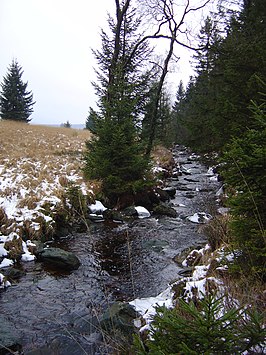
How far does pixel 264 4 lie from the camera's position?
9250 millimetres

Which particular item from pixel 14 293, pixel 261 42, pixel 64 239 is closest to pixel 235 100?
pixel 261 42

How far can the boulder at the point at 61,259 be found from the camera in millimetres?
5508

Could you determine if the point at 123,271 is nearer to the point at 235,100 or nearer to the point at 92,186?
the point at 92,186

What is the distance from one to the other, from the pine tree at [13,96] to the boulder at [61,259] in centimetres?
3145

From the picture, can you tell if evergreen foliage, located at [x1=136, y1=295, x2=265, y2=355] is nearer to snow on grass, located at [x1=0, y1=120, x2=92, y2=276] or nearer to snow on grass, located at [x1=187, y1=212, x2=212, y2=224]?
snow on grass, located at [x1=0, y1=120, x2=92, y2=276]

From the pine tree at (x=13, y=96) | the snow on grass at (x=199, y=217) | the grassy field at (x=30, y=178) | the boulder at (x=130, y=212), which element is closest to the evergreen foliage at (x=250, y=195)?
the grassy field at (x=30, y=178)

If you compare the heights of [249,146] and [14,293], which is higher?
[249,146]

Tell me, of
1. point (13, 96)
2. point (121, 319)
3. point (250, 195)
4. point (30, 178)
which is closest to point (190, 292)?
point (121, 319)

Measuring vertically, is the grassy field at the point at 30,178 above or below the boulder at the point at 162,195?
above

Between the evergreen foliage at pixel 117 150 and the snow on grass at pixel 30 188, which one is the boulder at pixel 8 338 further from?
the evergreen foliage at pixel 117 150

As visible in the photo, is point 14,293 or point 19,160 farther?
point 19,160

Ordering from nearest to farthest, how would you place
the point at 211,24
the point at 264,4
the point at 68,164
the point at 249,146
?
the point at 249,146 → the point at 264,4 → the point at 68,164 → the point at 211,24

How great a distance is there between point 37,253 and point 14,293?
1.34 m

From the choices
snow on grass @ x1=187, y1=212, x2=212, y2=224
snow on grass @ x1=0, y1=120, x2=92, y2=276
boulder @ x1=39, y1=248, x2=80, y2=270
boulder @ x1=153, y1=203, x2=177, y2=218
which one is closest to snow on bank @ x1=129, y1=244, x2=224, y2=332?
boulder @ x1=39, y1=248, x2=80, y2=270
